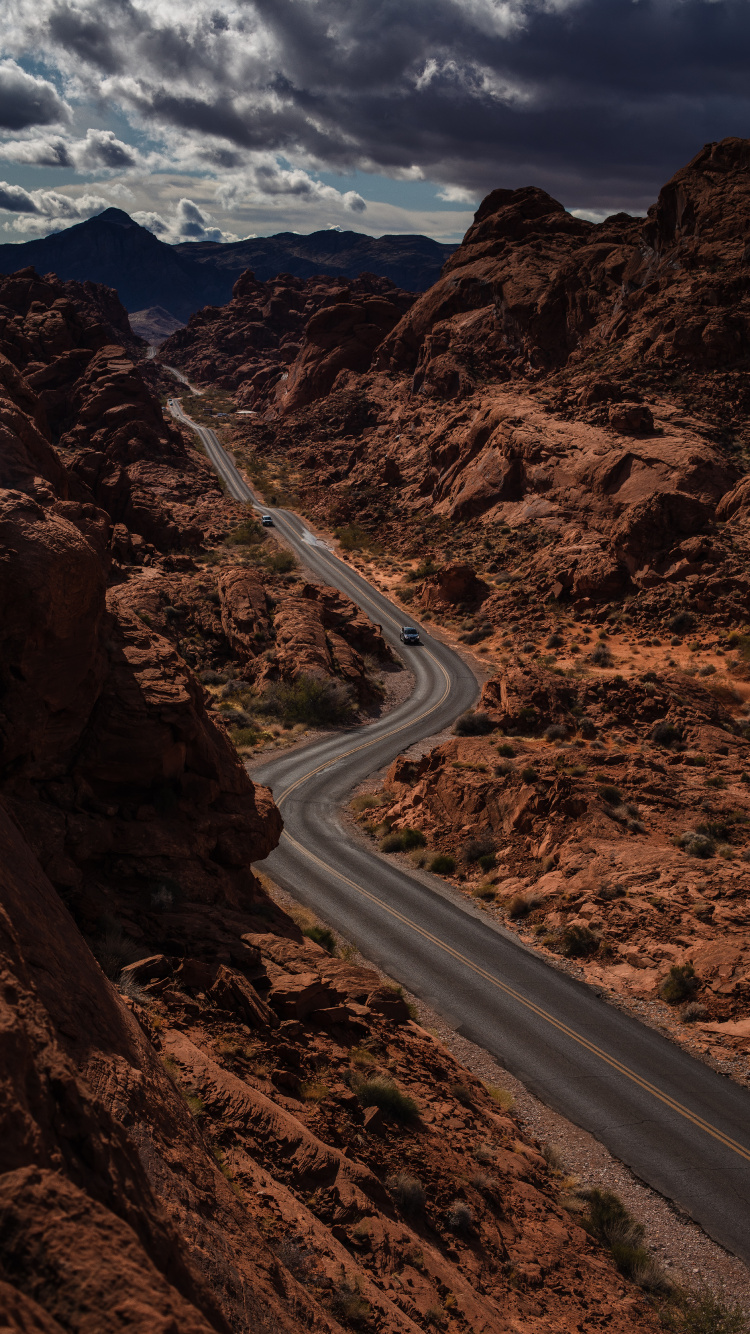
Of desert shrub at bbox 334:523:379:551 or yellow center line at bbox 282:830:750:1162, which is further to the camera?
desert shrub at bbox 334:523:379:551

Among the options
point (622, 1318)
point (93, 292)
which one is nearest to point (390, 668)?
point (622, 1318)

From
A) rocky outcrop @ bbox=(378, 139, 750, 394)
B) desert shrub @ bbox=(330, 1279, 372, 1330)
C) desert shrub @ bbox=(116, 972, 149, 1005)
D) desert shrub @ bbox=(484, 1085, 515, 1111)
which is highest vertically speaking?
rocky outcrop @ bbox=(378, 139, 750, 394)

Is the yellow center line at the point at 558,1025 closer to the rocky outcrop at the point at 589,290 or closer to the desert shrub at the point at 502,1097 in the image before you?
the desert shrub at the point at 502,1097

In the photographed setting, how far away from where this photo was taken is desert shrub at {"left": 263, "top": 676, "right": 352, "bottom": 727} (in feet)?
129

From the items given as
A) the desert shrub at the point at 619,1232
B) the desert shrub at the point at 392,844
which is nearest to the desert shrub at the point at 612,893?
the desert shrub at the point at 392,844

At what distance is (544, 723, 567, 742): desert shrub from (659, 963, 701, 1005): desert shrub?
15.7m

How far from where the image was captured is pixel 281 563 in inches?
2382

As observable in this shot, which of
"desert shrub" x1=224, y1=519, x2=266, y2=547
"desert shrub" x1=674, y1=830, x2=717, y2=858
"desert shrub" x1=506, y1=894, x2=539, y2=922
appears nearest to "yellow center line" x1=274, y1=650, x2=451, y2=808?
"desert shrub" x1=506, y1=894, x2=539, y2=922

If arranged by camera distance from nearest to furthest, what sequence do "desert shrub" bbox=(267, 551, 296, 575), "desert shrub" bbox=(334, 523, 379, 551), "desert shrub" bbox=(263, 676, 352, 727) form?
"desert shrub" bbox=(263, 676, 352, 727), "desert shrub" bbox=(267, 551, 296, 575), "desert shrub" bbox=(334, 523, 379, 551)

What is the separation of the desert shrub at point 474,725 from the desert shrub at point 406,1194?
27.3m

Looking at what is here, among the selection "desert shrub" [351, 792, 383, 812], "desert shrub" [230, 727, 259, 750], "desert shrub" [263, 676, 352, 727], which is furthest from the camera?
"desert shrub" [263, 676, 352, 727]

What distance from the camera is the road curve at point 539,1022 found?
45.1ft

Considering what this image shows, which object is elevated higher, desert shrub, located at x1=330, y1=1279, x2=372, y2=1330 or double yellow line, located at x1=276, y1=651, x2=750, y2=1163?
desert shrub, located at x1=330, y1=1279, x2=372, y2=1330

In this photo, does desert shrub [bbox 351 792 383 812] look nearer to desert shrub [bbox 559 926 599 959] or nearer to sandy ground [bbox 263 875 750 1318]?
desert shrub [bbox 559 926 599 959]
